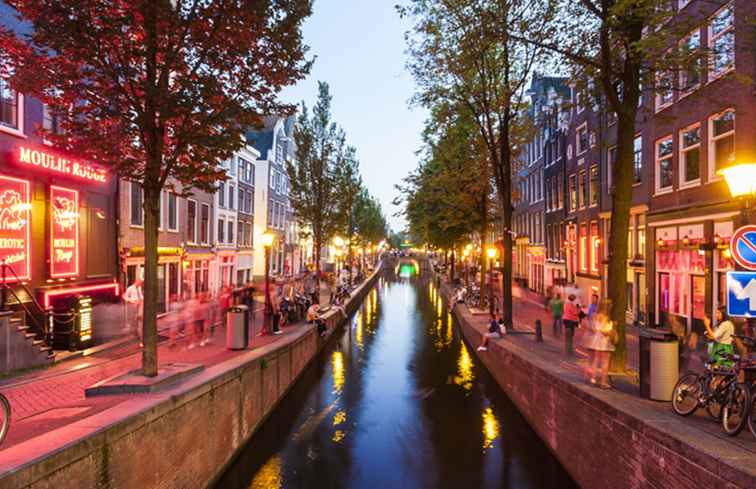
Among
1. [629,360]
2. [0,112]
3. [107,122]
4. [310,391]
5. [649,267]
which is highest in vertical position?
[0,112]

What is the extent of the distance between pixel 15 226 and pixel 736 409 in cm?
1605

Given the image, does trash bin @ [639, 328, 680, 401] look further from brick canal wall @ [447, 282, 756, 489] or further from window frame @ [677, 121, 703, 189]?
window frame @ [677, 121, 703, 189]

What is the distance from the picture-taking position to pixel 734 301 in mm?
6156

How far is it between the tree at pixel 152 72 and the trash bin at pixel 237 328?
4.59m

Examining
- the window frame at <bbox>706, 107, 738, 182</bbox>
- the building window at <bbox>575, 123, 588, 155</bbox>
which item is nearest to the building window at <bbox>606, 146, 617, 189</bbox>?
the building window at <bbox>575, 123, 588, 155</bbox>

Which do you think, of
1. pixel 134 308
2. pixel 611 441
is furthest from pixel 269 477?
pixel 134 308

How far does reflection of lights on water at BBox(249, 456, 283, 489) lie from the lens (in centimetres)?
985

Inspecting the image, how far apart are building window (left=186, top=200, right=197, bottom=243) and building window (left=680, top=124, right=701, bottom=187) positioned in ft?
78.2

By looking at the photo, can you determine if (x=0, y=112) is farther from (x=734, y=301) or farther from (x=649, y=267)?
(x=649, y=267)

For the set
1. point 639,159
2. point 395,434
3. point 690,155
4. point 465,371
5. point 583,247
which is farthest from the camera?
point 583,247

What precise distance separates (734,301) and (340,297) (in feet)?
89.2

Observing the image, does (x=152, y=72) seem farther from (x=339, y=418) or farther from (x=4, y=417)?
(x=339, y=418)

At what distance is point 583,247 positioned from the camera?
3084 cm

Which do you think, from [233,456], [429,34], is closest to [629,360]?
[233,456]
